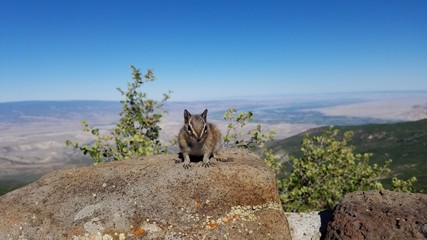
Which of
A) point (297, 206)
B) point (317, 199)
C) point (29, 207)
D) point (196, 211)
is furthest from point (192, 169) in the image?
point (317, 199)

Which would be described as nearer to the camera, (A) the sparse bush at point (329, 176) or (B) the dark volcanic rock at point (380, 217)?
(B) the dark volcanic rock at point (380, 217)

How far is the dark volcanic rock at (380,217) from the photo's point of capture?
32.7 feet

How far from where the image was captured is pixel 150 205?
10883mm

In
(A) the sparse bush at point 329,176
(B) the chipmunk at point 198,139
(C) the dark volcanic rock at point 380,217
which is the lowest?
(A) the sparse bush at point 329,176

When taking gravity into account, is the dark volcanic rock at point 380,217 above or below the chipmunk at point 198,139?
below

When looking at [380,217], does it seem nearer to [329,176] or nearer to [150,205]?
[150,205]

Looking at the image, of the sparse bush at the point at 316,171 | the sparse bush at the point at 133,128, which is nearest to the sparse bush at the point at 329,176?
the sparse bush at the point at 316,171

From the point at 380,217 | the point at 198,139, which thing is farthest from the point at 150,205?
the point at 380,217

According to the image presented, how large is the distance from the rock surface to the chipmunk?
1.18 metres

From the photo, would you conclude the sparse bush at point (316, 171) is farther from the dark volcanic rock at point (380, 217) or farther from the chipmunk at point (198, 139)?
the dark volcanic rock at point (380, 217)

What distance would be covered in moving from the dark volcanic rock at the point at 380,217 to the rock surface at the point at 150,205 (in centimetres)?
186

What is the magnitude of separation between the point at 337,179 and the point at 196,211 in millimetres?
15466

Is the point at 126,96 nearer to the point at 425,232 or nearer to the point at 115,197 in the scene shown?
the point at 115,197

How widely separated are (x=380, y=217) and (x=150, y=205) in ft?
23.4
